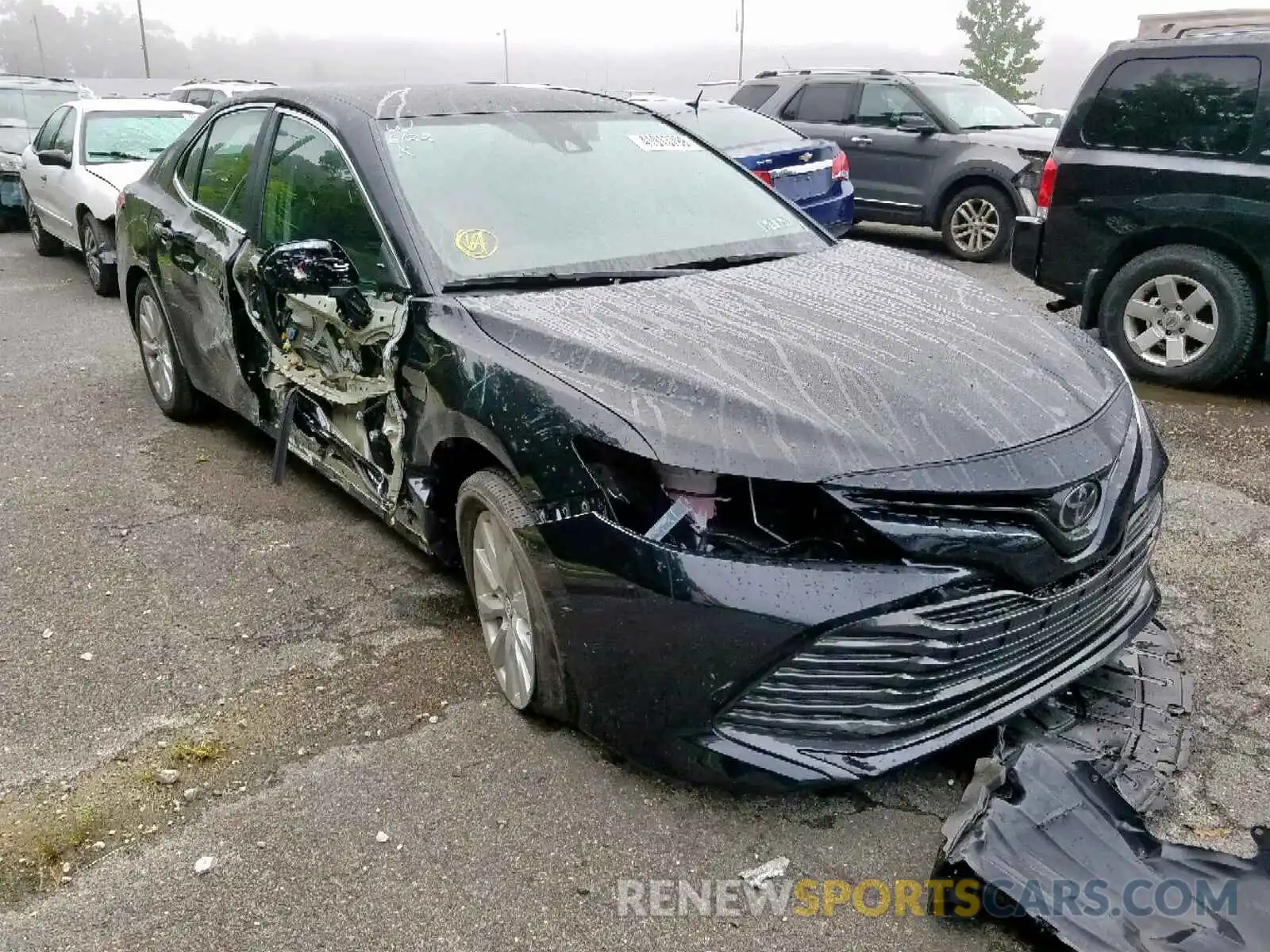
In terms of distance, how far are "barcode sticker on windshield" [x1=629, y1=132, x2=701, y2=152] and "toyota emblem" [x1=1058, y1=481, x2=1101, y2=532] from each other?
2.16 meters

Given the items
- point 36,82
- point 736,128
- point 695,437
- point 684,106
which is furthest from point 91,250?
point 695,437

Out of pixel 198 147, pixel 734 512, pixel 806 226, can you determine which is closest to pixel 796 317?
pixel 734 512

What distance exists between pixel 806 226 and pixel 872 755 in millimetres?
2233

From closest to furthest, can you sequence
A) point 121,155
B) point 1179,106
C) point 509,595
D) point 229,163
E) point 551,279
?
1. point 509,595
2. point 551,279
3. point 229,163
4. point 1179,106
5. point 121,155

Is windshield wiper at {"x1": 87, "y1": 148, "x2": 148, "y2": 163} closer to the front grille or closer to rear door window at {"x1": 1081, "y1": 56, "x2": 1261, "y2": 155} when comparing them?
rear door window at {"x1": 1081, "y1": 56, "x2": 1261, "y2": 155}

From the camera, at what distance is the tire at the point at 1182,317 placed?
5703 mm

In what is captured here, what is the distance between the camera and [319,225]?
3.71m

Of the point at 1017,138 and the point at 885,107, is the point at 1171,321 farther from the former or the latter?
the point at 885,107

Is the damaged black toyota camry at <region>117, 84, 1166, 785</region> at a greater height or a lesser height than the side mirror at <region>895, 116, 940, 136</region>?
lesser

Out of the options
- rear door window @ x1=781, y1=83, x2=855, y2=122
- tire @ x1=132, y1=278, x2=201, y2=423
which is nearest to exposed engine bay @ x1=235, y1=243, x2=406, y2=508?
tire @ x1=132, y1=278, x2=201, y2=423

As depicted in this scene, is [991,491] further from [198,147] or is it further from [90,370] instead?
[90,370]

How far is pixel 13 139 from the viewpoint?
1262 centimetres

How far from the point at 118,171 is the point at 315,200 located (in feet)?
21.1

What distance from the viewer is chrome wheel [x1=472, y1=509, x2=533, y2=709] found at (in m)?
2.89
